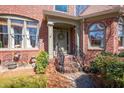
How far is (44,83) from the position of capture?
7.08 metres

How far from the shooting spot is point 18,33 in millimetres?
10023

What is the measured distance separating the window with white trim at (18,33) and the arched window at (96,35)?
383 cm

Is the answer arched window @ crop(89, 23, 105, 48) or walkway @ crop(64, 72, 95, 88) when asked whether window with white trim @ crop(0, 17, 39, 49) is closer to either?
walkway @ crop(64, 72, 95, 88)

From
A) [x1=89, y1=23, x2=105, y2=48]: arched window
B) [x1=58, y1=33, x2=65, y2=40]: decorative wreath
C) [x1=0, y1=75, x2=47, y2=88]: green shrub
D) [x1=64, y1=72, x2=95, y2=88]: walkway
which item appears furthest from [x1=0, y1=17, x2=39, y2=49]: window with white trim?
[x1=89, y1=23, x2=105, y2=48]: arched window

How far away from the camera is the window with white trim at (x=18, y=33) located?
952 cm

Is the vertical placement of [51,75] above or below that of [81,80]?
above

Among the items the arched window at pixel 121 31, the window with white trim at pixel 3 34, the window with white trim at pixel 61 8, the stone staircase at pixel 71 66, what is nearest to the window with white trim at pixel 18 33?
the window with white trim at pixel 3 34

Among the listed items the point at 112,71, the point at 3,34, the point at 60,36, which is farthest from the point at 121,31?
the point at 3,34

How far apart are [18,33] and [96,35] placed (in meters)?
5.16

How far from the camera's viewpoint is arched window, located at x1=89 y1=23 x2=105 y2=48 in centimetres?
1139

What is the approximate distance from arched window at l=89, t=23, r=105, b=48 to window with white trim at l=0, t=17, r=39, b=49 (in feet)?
12.6

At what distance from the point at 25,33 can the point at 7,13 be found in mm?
1525

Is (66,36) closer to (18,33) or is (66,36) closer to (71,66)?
(71,66)
